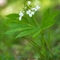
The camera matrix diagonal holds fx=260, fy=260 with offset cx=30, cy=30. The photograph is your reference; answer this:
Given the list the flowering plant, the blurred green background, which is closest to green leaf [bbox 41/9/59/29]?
the flowering plant

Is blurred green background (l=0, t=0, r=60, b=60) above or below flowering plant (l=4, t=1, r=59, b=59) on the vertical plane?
above

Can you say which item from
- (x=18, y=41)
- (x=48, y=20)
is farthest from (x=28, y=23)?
(x=18, y=41)

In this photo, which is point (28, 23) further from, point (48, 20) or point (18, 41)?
point (18, 41)

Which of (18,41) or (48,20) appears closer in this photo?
(48,20)

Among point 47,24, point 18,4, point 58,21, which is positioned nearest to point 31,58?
point 47,24

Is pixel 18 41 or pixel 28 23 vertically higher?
pixel 18 41

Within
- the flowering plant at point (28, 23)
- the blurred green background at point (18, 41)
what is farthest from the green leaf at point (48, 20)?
the blurred green background at point (18, 41)

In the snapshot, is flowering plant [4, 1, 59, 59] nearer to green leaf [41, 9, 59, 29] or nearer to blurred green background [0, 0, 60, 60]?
green leaf [41, 9, 59, 29]

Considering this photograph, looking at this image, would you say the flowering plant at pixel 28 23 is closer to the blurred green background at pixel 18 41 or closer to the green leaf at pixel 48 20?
the green leaf at pixel 48 20

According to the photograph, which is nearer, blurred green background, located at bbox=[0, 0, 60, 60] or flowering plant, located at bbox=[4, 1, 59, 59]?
flowering plant, located at bbox=[4, 1, 59, 59]
